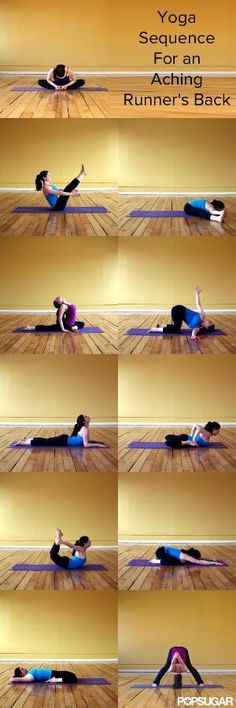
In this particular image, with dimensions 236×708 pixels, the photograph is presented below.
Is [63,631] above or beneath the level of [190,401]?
beneath

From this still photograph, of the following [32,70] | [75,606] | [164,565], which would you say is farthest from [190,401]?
[32,70]

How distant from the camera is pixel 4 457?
483 centimetres

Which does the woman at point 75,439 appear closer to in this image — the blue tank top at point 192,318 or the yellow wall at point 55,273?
the yellow wall at point 55,273

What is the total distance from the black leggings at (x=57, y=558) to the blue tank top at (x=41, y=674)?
20.5 inches

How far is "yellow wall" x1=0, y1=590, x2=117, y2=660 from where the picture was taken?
4824 mm

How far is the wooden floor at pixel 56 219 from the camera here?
4.86 m

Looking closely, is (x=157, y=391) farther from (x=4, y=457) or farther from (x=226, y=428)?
(x=4, y=457)

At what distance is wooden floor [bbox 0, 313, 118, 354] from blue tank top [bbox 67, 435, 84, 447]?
43 centimetres

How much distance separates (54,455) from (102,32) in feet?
7.02

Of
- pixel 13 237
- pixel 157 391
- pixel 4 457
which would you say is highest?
pixel 13 237

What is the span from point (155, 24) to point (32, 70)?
26.0 inches

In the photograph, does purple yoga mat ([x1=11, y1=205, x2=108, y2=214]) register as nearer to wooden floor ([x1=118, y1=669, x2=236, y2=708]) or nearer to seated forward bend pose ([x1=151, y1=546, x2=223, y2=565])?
seated forward bend pose ([x1=151, y1=546, x2=223, y2=565])

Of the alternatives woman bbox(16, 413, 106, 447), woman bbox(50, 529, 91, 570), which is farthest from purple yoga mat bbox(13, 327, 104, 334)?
woman bbox(50, 529, 91, 570)

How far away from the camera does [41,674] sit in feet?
15.8
